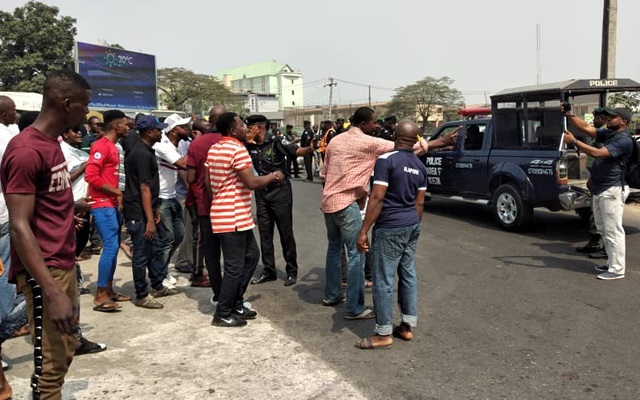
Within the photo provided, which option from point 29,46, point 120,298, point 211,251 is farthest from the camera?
point 29,46

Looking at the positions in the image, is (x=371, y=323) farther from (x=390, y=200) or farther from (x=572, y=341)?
(x=572, y=341)

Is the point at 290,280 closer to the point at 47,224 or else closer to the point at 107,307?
the point at 107,307

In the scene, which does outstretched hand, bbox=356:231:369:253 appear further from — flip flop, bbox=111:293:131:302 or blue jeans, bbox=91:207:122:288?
flip flop, bbox=111:293:131:302

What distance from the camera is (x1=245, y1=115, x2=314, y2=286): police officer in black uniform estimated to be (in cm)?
574

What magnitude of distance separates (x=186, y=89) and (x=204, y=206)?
52.8m

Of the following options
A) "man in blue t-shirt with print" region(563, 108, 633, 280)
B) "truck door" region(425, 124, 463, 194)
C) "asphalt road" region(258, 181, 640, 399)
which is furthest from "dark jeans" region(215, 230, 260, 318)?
"truck door" region(425, 124, 463, 194)

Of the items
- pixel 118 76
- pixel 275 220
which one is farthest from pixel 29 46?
pixel 275 220

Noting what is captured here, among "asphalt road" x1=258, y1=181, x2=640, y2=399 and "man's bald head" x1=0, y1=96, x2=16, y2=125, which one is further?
"man's bald head" x1=0, y1=96, x2=16, y2=125

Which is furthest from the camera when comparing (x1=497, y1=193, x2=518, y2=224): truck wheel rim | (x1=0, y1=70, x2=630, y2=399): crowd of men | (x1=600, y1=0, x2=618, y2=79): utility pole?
(x1=600, y1=0, x2=618, y2=79): utility pole

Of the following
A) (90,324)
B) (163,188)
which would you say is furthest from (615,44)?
(90,324)

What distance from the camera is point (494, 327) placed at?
429cm

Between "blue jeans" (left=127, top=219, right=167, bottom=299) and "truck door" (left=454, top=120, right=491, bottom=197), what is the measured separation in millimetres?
5615

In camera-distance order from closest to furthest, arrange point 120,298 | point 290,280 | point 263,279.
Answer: point 120,298 → point 290,280 → point 263,279

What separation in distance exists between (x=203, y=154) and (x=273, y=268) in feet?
5.15
